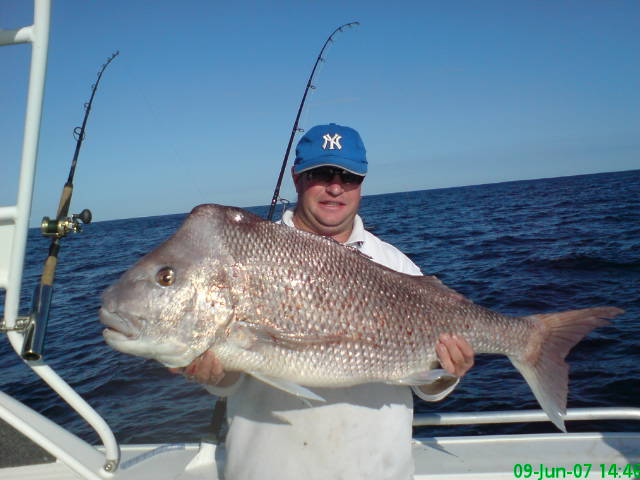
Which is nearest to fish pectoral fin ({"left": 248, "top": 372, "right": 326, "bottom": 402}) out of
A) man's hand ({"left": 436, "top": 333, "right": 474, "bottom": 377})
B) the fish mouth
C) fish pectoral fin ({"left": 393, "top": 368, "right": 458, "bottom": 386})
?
fish pectoral fin ({"left": 393, "top": 368, "right": 458, "bottom": 386})

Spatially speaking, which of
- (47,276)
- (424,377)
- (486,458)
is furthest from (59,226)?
(486,458)

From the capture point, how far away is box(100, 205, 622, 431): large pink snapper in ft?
7.07

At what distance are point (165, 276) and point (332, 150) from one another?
123cm

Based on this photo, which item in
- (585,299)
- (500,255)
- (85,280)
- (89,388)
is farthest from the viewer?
(85,280)

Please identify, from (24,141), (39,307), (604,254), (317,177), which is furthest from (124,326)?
(604,254)

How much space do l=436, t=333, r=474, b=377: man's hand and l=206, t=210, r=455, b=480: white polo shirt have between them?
1.17ft

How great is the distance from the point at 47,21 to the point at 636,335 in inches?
357

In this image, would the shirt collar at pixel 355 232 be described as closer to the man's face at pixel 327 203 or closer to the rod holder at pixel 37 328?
the man's face at pixel 327 203

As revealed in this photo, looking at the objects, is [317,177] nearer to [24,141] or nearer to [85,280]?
[24,141]

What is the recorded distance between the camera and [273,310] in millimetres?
2227

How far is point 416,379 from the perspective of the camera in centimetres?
238

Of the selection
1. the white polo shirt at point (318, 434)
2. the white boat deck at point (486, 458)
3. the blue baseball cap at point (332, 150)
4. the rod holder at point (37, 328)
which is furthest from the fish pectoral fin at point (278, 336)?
the white boat deck at point (486, 458)

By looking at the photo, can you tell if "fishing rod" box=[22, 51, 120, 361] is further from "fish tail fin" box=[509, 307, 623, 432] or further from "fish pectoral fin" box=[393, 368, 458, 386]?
"fish tail fin" box=[509, 307, 623, 432]

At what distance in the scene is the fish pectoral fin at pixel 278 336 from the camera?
7.25ft
